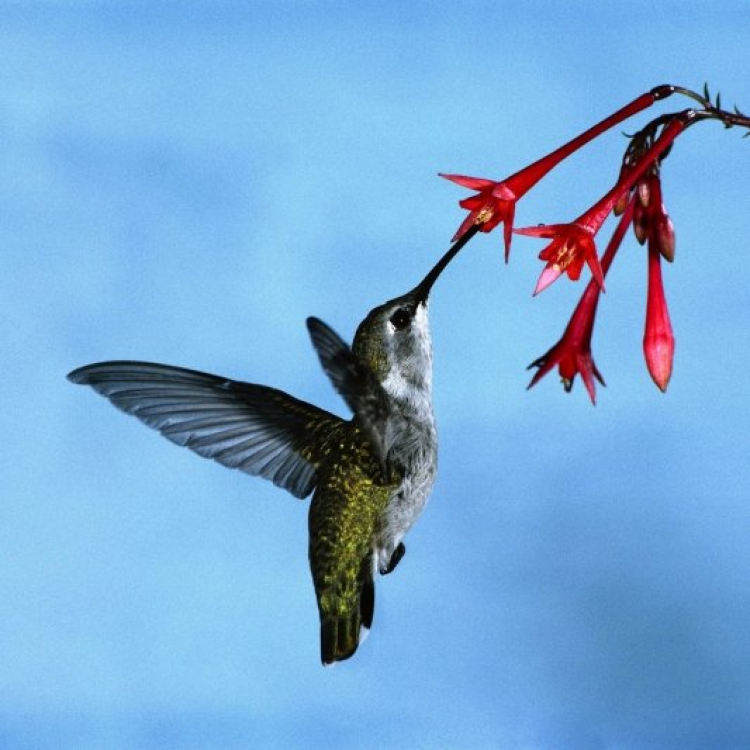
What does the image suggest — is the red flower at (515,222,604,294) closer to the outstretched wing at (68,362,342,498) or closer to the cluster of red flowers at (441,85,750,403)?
the cluster of red flowers at (441,85,750,403)

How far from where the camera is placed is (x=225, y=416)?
851 mm

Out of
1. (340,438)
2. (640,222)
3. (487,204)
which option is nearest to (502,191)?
(487,204)

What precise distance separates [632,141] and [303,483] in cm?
40

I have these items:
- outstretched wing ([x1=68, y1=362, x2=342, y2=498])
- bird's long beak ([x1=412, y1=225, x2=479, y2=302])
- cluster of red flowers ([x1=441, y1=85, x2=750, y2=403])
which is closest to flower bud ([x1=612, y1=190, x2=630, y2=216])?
cluster of red flowers ([x1=441, y1=85, x2=750, y2=403])

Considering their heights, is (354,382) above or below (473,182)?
below

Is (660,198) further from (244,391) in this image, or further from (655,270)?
(244,391)

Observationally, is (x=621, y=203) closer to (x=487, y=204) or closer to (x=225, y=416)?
(x=487, y=204)

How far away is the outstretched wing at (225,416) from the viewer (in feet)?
2.56

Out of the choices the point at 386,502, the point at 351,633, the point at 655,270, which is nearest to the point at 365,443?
the point at 386,502

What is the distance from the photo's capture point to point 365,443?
813 mm

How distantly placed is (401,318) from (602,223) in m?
0.16

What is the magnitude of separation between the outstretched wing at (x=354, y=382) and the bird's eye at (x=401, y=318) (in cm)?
6

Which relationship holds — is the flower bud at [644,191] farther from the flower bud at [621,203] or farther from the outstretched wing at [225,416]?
the outstretched wing at [225,416]

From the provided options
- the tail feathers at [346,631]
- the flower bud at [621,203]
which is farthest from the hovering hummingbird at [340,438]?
the flower bud at [621,203]
